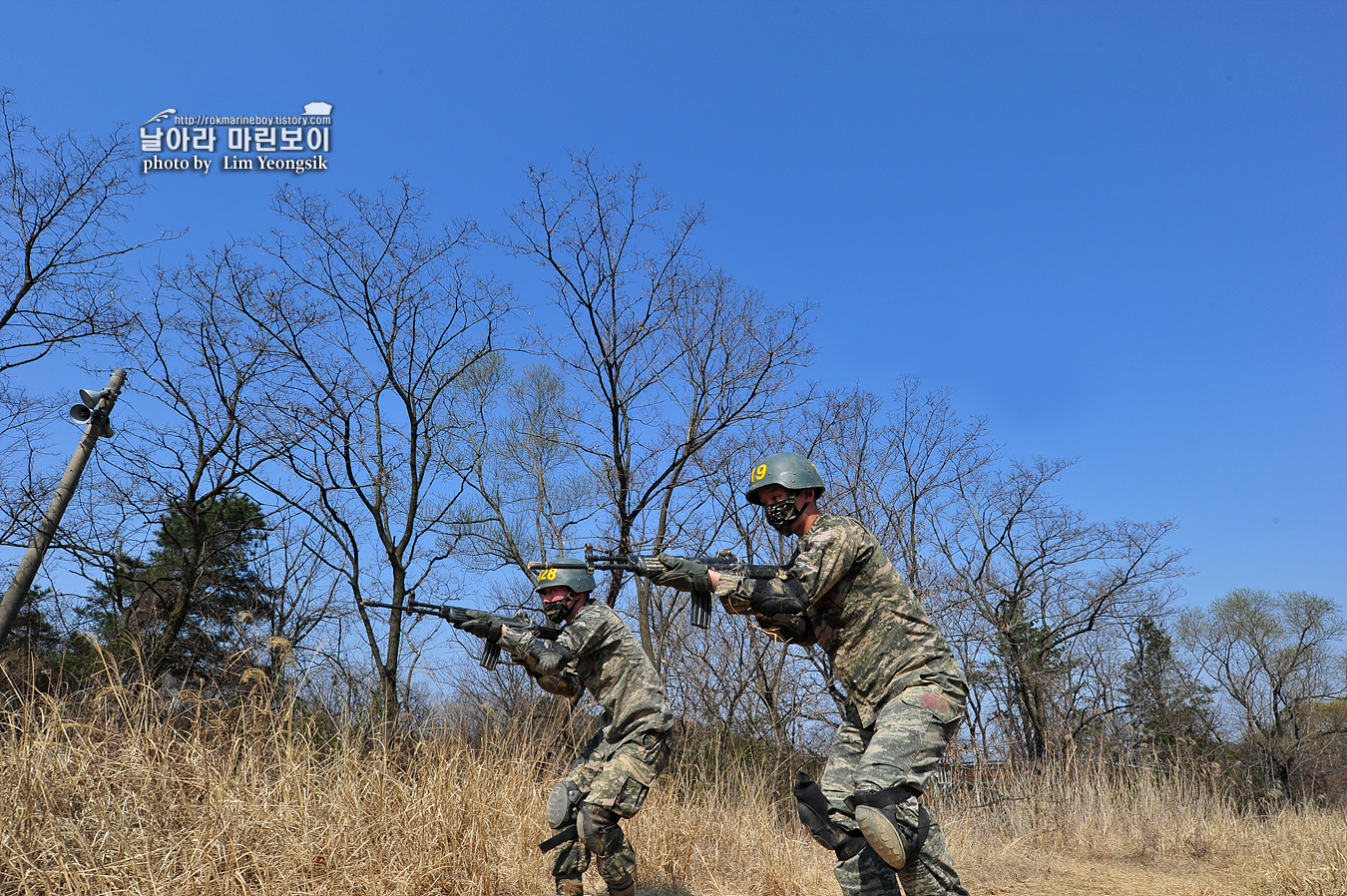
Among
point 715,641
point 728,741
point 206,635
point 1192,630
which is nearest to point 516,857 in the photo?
point 728,741

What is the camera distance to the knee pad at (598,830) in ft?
17.4

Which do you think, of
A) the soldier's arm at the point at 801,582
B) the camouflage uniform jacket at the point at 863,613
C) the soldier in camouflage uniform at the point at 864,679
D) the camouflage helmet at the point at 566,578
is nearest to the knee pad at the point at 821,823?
the soldier in camouflage uniform at the point at 864,679

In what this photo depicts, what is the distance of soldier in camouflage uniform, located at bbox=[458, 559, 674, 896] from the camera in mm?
5391

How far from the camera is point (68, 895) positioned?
4.00m

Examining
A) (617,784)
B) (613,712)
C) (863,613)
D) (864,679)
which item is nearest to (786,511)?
(863,613)

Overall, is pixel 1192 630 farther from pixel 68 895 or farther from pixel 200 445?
pixel 68 895

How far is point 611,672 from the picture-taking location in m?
6.11

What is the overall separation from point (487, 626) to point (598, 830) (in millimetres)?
1734

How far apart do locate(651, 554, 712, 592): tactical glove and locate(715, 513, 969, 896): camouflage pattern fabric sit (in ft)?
0.95

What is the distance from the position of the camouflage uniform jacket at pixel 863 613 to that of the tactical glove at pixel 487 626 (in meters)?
2.59

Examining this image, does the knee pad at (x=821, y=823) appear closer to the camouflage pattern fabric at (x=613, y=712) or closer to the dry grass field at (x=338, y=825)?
the camouflage pattern fabric at (x=613, y=712)

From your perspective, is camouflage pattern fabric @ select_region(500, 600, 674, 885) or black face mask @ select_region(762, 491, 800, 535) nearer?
black face mask @ select_region(762, 491, 800, 535)

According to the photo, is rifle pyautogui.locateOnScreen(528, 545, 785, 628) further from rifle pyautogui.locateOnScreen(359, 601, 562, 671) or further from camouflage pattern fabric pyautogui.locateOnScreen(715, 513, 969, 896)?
rifle pyautogui.locateOnScreen(359, 601, 562, 671)

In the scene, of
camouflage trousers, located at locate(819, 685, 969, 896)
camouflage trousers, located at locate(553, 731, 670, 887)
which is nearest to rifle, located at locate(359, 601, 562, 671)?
camouflage trousers, located at locate(553, 731, 670, 887)
